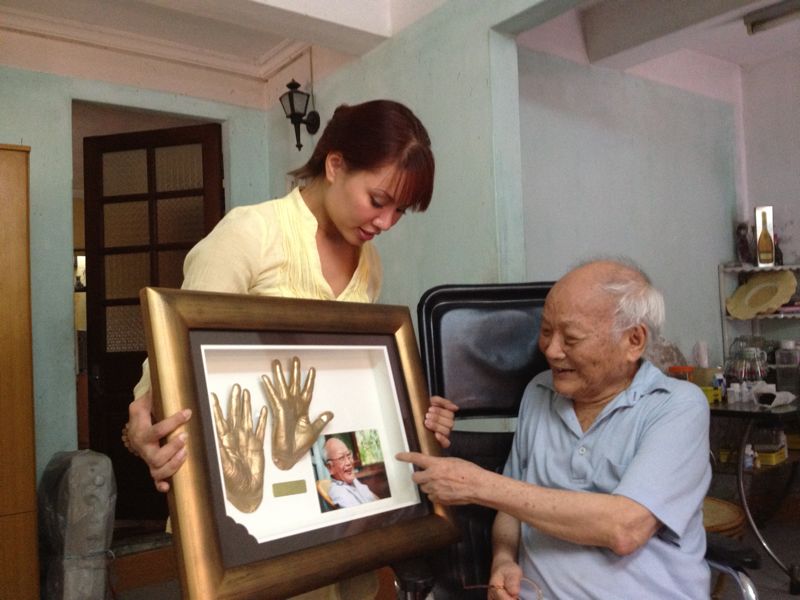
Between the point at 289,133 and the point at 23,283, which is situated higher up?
the point at 289,133

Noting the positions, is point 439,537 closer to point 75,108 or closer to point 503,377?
point 503,377

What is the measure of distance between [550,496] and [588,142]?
318cm

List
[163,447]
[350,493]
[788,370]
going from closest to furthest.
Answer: [163,447] → [350,493] → [788,370]

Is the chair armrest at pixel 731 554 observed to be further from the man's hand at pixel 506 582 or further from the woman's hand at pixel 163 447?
the woman's hand at pixel 163 447

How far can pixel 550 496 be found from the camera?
1212 millimetres

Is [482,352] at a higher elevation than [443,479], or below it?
higher

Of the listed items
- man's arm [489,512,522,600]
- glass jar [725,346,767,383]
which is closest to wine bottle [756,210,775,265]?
glass jar [725,346,767,383]

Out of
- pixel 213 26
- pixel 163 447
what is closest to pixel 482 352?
pixel 163 447

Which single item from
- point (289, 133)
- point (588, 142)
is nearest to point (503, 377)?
point (588, 142)

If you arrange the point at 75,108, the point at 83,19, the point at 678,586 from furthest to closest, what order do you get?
the point at 75,108
the point at 83,19
the point at 678,586

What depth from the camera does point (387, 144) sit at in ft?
3.89

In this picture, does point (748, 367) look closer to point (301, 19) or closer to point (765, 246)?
point (765, 246)

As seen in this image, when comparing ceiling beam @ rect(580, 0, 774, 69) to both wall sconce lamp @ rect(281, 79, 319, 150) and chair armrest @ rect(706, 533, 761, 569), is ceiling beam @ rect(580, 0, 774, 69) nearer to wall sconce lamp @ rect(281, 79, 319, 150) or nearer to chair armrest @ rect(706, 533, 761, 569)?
wall sconce lamp @ rect(281, 79, 319, 150)

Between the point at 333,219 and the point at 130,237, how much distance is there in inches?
136
